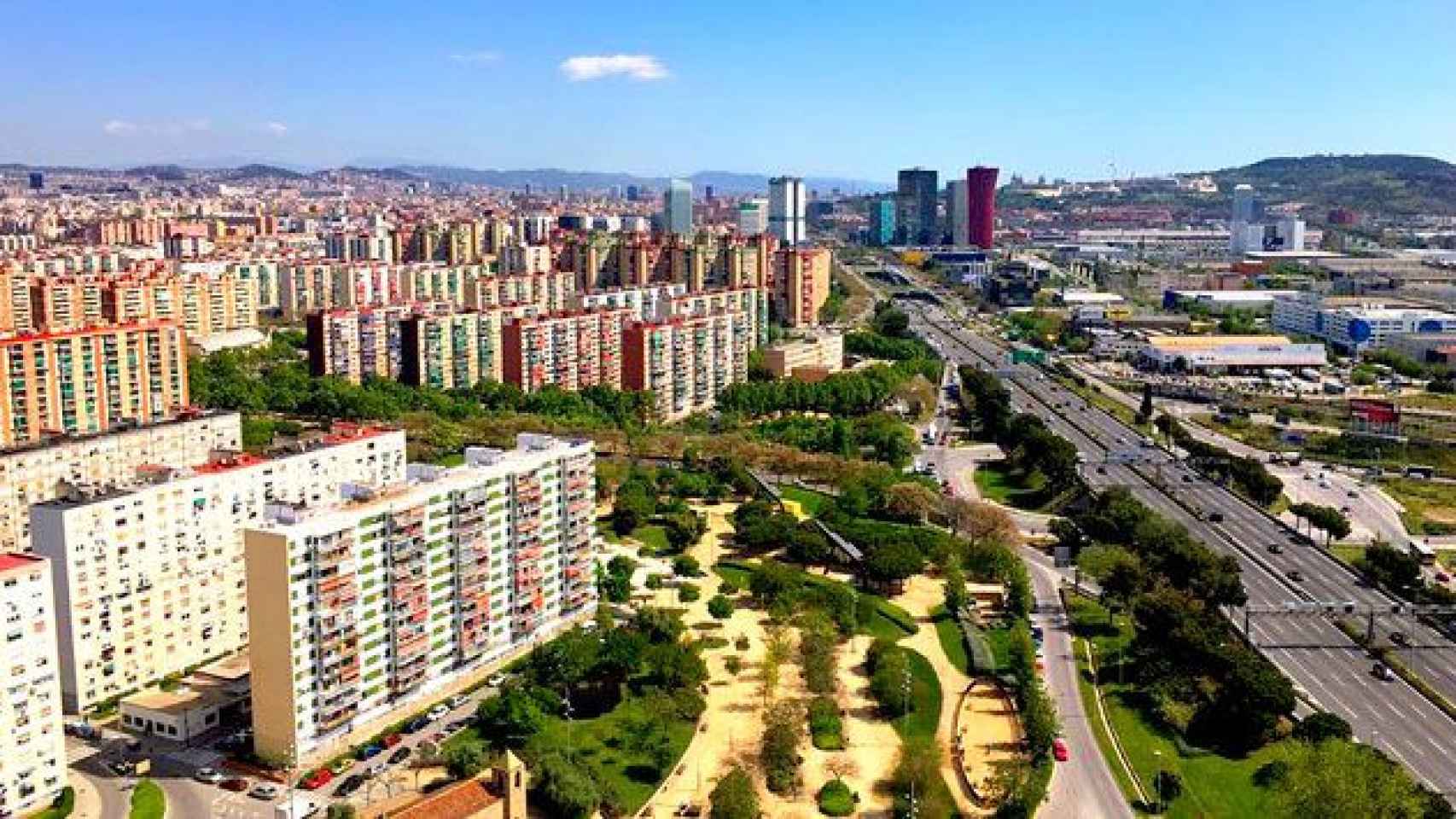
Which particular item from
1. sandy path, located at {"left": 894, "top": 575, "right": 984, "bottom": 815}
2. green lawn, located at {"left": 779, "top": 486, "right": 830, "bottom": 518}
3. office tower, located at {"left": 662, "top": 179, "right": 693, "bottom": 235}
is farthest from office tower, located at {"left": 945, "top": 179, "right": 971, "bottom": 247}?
sandy path, located at {"left": 894, "top": 575, "right": 984, "bottom": 815}

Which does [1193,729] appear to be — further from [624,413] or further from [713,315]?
[713,315]

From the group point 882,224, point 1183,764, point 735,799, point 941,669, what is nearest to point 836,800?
point 735,799

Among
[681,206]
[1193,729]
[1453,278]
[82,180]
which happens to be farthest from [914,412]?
[82,180]

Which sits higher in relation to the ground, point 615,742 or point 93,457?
point 93,457

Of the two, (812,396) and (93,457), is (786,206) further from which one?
(93,457)

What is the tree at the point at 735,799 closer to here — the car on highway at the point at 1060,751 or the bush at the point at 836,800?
the bush at the point at 836,800

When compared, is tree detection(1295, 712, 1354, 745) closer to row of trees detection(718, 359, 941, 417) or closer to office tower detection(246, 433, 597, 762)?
office tower detection(246, 433, 597, 762)
